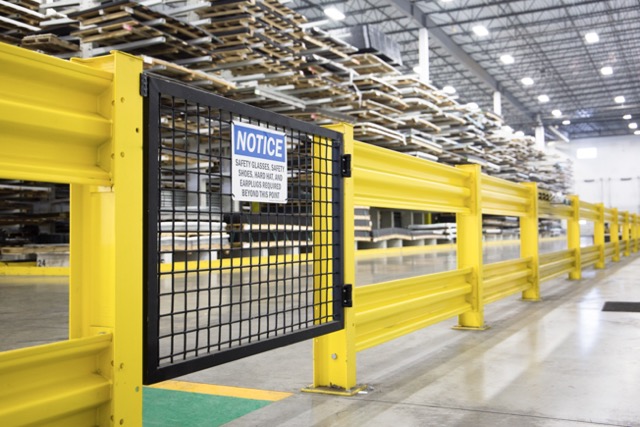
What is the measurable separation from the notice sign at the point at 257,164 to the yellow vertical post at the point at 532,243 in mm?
4942

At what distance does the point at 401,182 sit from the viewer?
12.6ft

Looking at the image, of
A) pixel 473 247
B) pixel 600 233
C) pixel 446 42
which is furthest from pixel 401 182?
pixel 446 42

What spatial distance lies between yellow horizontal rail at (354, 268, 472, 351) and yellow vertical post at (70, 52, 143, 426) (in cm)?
164

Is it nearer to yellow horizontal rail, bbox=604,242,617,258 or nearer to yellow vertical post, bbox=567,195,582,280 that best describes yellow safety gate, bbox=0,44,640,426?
yellow vertical post, bbox=567,195,582,280

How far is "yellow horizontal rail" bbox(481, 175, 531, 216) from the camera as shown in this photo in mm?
5535

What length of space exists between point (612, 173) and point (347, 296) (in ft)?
155

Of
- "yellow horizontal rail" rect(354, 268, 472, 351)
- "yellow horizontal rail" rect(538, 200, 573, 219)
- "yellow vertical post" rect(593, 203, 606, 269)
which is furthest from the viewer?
"yellow vertical post" rect(593, 203, 606, 269)

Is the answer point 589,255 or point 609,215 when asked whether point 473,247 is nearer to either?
point 589,255

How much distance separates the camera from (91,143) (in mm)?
1855

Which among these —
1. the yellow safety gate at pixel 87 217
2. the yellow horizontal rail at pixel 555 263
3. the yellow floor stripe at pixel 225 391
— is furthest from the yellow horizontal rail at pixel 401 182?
the yellow horizontal rail at pixel 555 263

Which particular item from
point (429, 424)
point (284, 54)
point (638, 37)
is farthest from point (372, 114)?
point (638, 37)

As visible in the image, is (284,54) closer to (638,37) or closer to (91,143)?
(91,143)

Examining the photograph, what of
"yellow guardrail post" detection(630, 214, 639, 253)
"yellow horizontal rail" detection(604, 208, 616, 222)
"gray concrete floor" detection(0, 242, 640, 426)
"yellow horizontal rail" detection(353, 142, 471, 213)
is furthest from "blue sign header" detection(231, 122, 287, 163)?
"yellow guardrail post" detection(630, 214, 639, 253)

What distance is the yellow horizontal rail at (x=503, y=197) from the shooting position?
18.2ft
